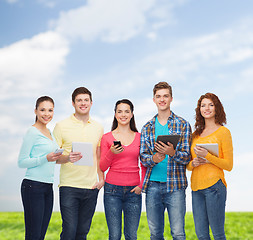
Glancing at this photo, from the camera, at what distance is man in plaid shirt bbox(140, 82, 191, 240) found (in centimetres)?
446

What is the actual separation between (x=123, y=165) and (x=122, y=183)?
255 mm

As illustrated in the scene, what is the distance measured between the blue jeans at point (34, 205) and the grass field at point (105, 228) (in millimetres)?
4551

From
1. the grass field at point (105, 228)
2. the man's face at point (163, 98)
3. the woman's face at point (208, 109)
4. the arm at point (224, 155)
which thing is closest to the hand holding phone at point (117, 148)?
the man's face at point (163, 98)

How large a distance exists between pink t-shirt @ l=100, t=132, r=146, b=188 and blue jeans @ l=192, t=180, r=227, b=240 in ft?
2.82

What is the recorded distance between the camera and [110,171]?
15.6ft

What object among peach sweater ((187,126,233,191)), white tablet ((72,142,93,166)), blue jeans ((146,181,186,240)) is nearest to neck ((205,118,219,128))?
peach sweater ((187,126,233,191))

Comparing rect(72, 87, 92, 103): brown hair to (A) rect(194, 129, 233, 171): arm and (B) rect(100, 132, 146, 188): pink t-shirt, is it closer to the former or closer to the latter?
(B) rect(100, 132, 146, 188): pink t-shirt

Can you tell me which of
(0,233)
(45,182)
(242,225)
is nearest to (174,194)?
(45,182)

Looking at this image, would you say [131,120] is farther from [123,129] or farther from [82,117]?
[82,117]

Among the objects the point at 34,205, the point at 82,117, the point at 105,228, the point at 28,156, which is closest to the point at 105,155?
the point at 82,117

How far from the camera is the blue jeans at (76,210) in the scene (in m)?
4.71

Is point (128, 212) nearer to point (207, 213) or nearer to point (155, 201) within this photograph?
point (155, 201)

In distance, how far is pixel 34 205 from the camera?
14.3 feet

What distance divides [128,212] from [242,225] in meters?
6.35
